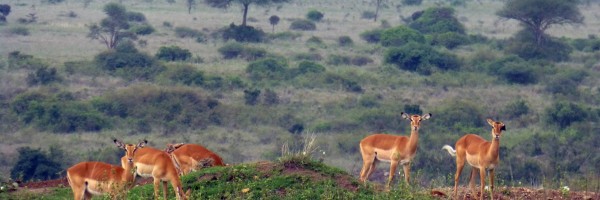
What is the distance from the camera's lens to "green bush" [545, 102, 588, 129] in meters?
28.5

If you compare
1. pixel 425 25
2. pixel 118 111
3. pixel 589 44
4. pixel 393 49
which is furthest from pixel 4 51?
pixel 589 44

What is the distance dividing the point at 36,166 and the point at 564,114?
1456 cm

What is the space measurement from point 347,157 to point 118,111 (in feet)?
24.6

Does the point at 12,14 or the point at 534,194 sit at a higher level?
the point at 534,194

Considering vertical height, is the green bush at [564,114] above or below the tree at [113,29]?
above

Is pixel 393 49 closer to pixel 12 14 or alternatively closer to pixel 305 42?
pixel 305 42

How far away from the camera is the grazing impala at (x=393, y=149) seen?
12.4 m

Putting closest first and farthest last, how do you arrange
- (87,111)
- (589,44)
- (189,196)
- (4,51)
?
(189,196) < (87,111) < (4,51) < (589,44)

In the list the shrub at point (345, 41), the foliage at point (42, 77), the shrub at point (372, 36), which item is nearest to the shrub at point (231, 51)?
the shrub at point (345, 41)

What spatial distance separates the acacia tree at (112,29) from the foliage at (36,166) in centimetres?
1871

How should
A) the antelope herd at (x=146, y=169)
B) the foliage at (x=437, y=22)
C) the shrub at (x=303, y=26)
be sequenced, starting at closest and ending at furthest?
the antelope herd at (x=146, y=169) → the foliage at (x=437, y=22) → the shrub at (x=303, y=26)

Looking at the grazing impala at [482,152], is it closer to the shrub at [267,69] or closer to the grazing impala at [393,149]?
the grazing impala at [393,149]

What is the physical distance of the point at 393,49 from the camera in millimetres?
38281

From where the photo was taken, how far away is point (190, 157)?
42.2ft
